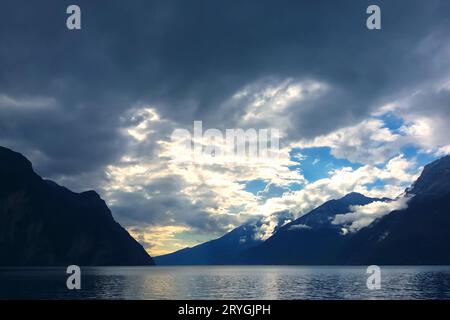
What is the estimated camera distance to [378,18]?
135ft
